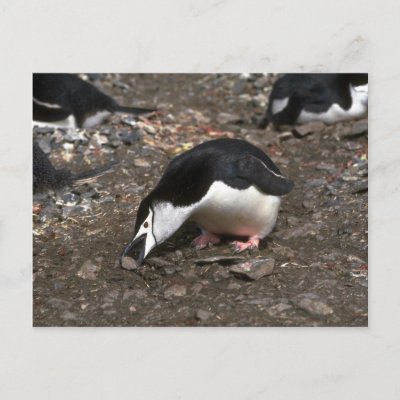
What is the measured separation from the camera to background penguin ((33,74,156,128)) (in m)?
2.96

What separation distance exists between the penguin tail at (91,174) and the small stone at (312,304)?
61cm

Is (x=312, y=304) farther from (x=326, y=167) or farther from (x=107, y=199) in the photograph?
(x=107, y=199)

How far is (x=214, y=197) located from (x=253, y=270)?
0.20 meters

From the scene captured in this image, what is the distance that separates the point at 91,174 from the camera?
2.93 m

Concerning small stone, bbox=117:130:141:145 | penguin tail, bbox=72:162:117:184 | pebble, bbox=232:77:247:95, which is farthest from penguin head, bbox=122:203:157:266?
pebble, bbox=232:77:247:95

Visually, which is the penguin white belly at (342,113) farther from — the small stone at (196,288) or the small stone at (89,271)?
the small stone at (89,271)

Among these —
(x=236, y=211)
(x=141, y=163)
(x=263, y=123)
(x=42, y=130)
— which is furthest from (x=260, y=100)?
(x=42, y=130)

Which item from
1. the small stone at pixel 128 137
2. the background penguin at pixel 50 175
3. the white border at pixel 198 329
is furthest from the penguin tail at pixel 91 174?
the white border at pixel 198 329

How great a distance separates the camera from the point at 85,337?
2721 mm

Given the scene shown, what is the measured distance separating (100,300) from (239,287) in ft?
1.11

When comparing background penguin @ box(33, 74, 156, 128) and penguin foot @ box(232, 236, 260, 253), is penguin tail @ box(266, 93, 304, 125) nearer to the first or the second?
background penguin @ box(33, 74, 156, 128)

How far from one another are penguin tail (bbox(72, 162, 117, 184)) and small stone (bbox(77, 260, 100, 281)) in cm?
25
